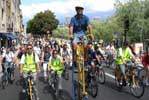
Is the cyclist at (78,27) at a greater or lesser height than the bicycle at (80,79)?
greater

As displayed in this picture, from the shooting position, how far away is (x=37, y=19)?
432 ft

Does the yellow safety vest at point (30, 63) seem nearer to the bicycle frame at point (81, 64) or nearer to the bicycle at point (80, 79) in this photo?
the bicycle at point (80, 79)

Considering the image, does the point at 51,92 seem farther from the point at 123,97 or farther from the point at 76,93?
the point at 76,93

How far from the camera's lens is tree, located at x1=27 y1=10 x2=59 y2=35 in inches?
5074

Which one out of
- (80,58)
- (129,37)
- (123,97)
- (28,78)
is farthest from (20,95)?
→ (129,37)

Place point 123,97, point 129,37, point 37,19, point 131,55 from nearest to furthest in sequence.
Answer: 1. point 123,97
2. point 131,55
3. point 129,37
4. point 37,19

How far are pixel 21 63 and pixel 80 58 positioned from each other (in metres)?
3.03

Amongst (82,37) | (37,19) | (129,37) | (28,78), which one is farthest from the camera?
(37,19)

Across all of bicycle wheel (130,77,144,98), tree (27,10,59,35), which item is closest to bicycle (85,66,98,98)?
bicycle wheel (130,77,144,98)

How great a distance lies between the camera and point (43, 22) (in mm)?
130250

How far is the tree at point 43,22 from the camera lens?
129m

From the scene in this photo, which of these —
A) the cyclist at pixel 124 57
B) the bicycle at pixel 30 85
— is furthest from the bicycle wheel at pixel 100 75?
the bicycle at pixel 30 85

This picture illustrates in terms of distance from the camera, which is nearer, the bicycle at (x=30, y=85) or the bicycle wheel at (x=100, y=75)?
the bicycle at (x=30, y=85)

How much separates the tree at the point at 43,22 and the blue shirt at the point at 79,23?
112581mm
